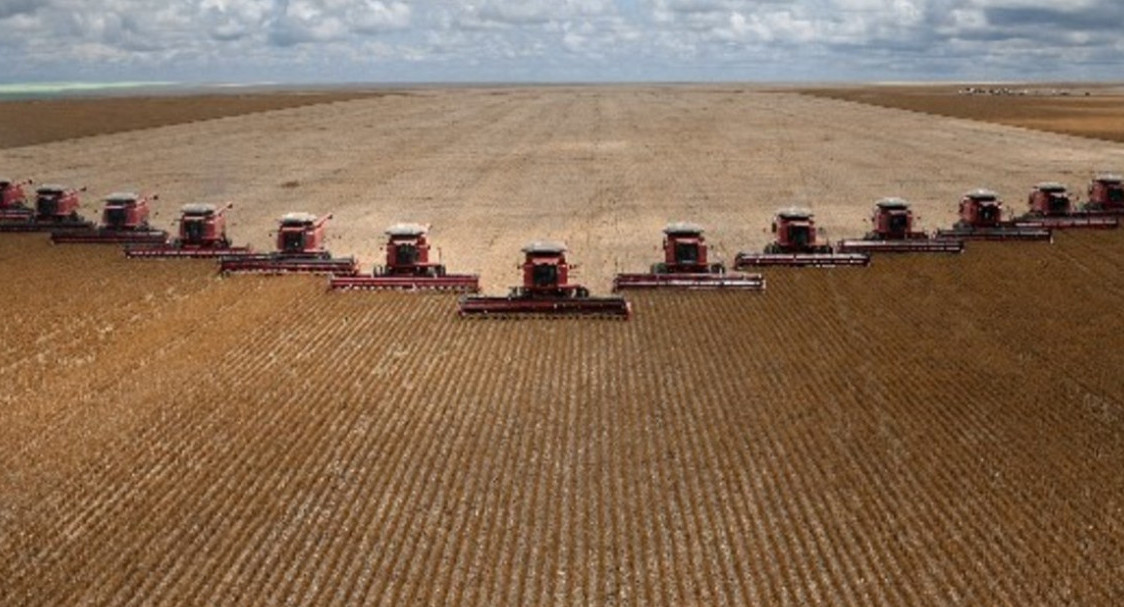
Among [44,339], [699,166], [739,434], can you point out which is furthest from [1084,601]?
[699,166]

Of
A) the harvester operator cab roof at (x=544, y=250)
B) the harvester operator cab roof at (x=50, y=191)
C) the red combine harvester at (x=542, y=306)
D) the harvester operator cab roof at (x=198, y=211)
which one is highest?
the harvester operator cab roof at (x=50, y=191)

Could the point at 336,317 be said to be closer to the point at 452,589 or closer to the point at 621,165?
the point at 452,589

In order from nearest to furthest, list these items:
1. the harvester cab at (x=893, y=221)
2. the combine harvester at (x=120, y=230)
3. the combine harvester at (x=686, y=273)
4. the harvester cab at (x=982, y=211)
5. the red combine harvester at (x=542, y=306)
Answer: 1. the red combine harvester at (x=542, y=306)
2. the combine harvester at (x=686, y=273)
3. the harvester cab at (x=893, y=221)
4. the combine harvester at (x=120, y=230)
5. the harvester cab at (x=982, y=211)

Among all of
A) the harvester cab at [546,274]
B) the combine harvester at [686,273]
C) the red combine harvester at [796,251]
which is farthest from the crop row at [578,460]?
the red combine harvester at [796,251]

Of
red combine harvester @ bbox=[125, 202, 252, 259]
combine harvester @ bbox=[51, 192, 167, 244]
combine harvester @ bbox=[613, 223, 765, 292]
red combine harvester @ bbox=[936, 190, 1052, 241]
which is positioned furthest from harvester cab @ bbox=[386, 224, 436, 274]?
red combine harvester @ bbox=[936, 190, 1052, 241]

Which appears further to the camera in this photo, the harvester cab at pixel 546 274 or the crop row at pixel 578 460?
the harvester cab at pixel 546 274

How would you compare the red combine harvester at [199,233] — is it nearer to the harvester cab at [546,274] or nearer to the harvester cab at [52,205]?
the harvester cab at [52,205]

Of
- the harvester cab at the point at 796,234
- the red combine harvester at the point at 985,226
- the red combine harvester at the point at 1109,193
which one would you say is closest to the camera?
the harvester cab at the point at 796,234

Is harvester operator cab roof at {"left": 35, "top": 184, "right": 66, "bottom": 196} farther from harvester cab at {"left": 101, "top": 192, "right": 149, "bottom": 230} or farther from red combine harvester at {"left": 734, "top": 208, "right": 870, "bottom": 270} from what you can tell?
red combine harvester at {"left": 734, "top": 208, "right": 870, "bottom": 270}

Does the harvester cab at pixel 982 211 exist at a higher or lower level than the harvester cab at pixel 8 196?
lower
